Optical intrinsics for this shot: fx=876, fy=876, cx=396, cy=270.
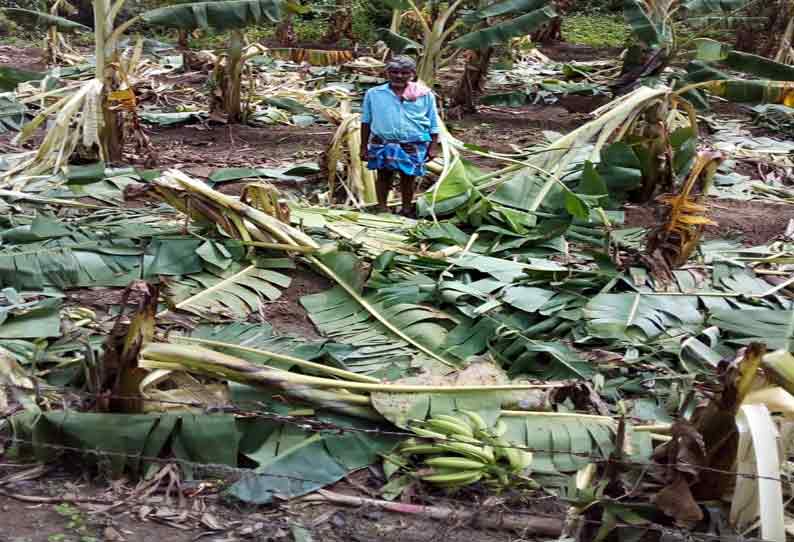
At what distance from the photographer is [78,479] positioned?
3.41 meters

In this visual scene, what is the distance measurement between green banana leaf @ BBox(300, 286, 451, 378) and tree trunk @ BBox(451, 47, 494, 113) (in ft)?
24.1

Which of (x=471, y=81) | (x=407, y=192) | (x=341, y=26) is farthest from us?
(x=341, y=26)

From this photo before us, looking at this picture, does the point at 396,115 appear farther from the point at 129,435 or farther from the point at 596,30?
the point at 596,30

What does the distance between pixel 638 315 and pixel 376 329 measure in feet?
4.66

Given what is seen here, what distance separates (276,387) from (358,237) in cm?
219

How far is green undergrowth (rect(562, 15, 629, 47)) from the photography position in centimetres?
1975

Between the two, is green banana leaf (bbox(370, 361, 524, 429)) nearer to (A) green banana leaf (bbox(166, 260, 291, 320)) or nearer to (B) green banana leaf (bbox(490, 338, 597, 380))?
(B) green banana leaf (bbox(490, 338, 597, 380))

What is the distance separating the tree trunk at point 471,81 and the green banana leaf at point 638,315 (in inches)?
290

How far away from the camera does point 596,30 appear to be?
21188 millimetres

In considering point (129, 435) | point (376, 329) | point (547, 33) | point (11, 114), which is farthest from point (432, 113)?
point (547, 33)

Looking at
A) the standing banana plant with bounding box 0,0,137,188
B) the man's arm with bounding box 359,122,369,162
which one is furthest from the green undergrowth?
the man's arm with bounding box 359,122,369,162

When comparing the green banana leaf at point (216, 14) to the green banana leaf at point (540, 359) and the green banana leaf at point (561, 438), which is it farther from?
the green banana leaf at point (561, 438)

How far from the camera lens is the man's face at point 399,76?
613cm

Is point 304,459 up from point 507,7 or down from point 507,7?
down
